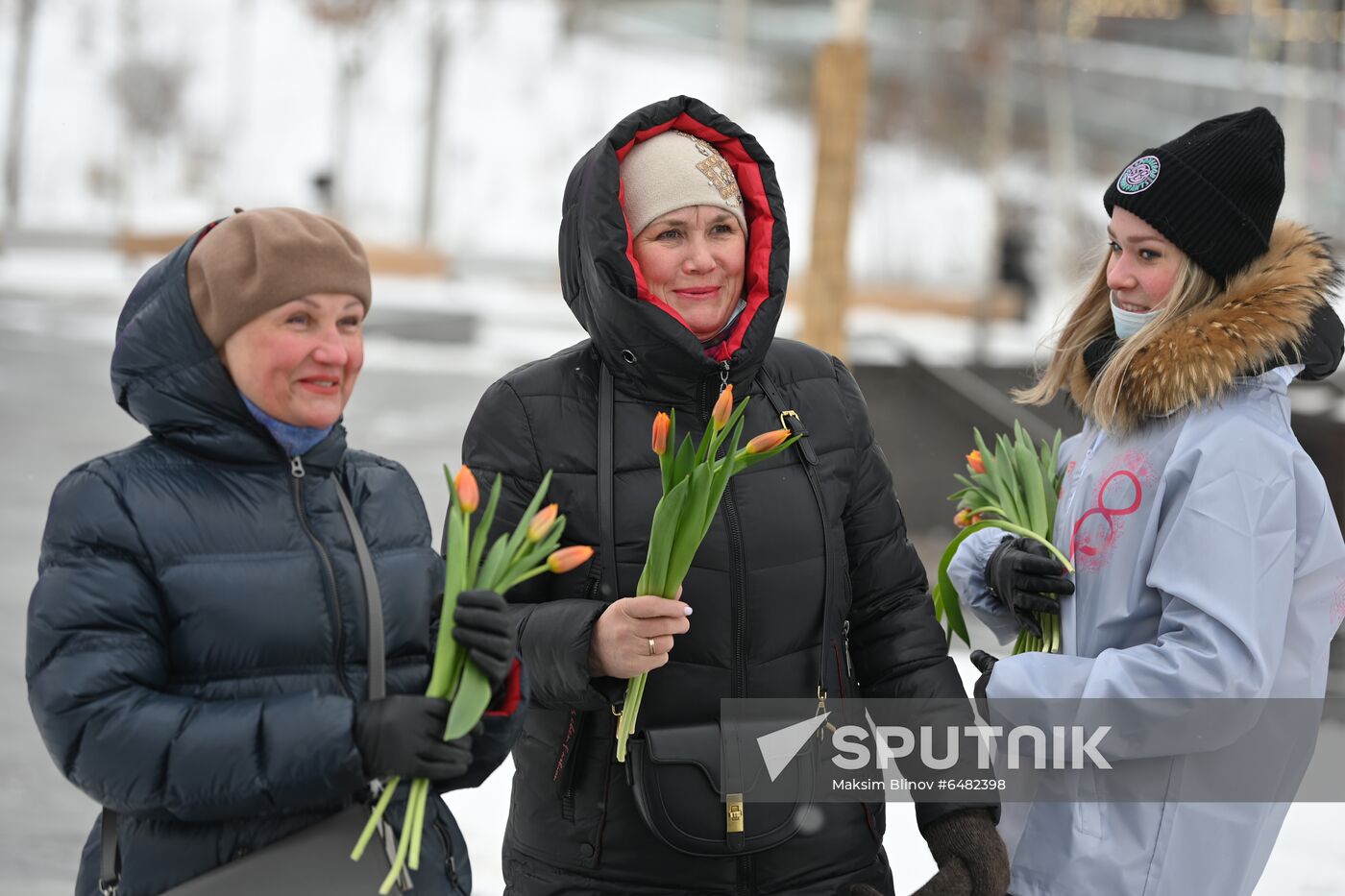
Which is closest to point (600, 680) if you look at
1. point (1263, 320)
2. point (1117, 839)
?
point (1117, 839)

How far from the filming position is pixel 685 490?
1.74 metres

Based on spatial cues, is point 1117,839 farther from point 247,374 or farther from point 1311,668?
point 247,374

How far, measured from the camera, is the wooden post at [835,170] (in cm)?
601

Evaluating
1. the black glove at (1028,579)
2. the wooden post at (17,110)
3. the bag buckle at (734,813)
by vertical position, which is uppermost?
the wooden post at (17,110)

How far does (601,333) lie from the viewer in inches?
76.6

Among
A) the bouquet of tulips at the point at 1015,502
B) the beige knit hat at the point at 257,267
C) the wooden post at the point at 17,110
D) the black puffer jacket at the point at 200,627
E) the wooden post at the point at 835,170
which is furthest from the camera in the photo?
the wooden post at the point at 17,110

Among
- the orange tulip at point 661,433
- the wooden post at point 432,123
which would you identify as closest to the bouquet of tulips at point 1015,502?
the orange tulip at point 661,433

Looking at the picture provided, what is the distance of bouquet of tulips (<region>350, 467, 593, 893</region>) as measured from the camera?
59.4 inches

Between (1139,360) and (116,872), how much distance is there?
1535mm

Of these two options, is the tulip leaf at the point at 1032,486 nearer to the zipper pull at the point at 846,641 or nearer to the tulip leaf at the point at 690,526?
the zipper pull at the point at 846,641

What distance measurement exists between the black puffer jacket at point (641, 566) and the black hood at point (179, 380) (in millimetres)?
445

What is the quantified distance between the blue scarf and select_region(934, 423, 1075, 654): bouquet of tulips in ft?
3.69

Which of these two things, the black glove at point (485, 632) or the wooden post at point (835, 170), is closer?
the black glove at point (485, 632)

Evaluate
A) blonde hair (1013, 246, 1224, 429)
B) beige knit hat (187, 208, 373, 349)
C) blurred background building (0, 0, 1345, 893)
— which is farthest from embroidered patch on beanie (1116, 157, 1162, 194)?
blurred background building (0, 0, 1345, 893)
